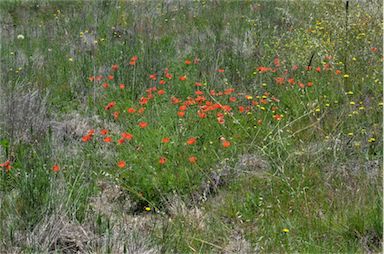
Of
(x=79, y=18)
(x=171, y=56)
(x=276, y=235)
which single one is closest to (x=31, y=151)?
(x=276, y=235)

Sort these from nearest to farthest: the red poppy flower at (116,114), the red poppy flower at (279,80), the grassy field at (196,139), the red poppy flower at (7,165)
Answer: the grassy field at (196,139)
the red poppy flower at (7,165)
the red poppy flower at (116,114)
the red poppy flower at (279,80)

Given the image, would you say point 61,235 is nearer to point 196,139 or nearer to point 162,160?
point 162,160

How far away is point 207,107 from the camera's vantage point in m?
4.34

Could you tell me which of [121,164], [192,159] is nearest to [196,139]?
[192,159]

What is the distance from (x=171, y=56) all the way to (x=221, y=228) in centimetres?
318

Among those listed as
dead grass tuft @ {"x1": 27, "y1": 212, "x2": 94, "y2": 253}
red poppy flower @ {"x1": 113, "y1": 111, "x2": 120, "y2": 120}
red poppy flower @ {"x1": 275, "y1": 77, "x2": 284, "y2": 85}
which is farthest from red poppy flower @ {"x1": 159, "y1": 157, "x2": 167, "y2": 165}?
A: red poppy flower @ {"x1": 275, "y1": 77, "x2": 284, "y2": 85}

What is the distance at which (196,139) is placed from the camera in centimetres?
418

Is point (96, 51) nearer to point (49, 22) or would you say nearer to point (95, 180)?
point (49, 22)

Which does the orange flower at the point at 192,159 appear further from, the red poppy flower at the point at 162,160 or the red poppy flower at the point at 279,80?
the red poppy flower at the point at 279,80

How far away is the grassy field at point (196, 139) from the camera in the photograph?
3.13 m

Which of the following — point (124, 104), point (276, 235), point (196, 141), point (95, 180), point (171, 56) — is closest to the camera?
point (276, 235)

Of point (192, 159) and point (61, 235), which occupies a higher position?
point (192, 159)

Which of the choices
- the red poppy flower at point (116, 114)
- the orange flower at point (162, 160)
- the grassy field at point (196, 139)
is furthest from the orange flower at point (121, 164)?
the red poppy flower at point (116, 114)

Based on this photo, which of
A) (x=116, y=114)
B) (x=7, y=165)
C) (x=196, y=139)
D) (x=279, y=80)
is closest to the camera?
(x=7, y=165)
